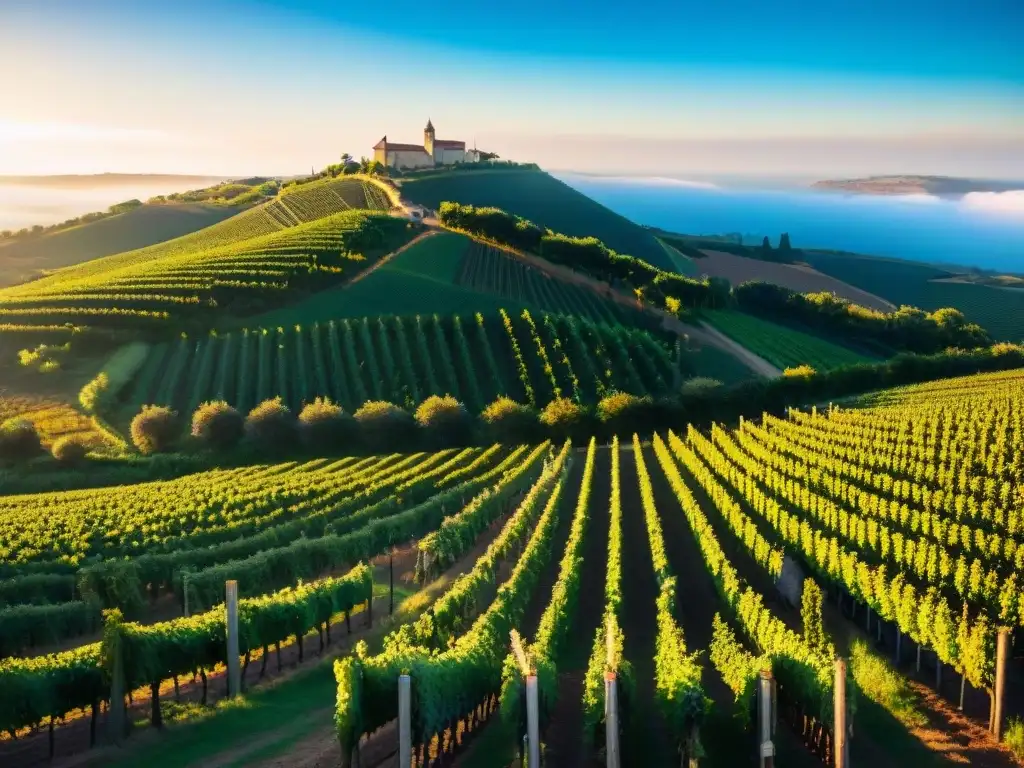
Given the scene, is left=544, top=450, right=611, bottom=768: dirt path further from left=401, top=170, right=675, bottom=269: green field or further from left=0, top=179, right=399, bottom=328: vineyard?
left=401, top=170, right=675, bottom=269: green field

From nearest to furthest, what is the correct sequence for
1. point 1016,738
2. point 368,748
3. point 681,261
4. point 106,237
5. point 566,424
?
point 1016,738
point 368,748
point 566,424
point 681,261
point 106,237

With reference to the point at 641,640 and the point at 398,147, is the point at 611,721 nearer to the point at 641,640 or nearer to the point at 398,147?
the point at 641,640

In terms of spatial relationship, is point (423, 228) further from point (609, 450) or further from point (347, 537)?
point (347, 537)

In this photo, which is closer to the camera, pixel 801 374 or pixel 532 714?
pixel 532 714

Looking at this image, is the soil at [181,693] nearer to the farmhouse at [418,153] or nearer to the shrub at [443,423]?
the shrub at [443,423]

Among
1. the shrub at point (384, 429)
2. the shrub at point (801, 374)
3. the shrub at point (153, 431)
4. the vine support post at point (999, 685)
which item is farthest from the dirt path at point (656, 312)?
the vine support post at point (999, 685)

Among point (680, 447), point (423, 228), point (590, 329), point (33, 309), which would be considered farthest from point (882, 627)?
point (423, 228)

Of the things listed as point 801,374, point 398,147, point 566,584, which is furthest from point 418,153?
point 566,584

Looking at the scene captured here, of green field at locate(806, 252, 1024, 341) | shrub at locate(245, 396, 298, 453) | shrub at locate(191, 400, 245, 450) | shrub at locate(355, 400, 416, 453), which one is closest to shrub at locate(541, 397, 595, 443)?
shrub at locate(355, 400, 416, 453)
